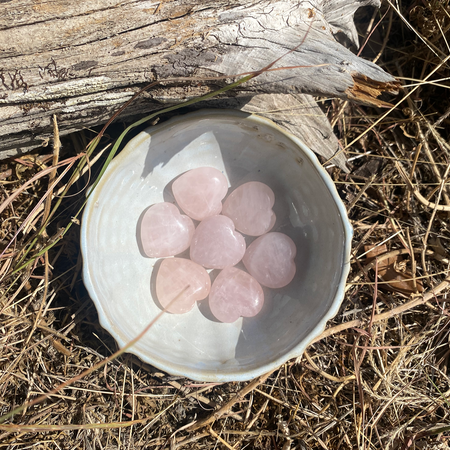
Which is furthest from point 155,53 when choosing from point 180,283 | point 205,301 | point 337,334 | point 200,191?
point 337,334

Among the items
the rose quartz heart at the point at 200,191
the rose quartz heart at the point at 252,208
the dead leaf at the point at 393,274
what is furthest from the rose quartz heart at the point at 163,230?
the dead leaf at the point at 393,274

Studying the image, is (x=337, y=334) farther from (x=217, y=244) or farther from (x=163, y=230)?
(x=163, y=230)

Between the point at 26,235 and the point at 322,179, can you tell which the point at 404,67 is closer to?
the point at 322,179

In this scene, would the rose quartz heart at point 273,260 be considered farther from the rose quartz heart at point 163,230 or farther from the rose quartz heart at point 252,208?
the rose quartz heart at point 163,230

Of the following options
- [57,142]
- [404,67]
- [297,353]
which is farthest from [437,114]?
[57,142]

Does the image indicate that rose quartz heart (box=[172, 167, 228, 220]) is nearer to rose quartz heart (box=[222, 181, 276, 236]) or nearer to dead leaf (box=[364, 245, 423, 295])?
rose quartz heart (box=[222, 181, 276, 236])

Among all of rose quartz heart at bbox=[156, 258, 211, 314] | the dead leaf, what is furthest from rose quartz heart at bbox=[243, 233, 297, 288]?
the dead leaf
